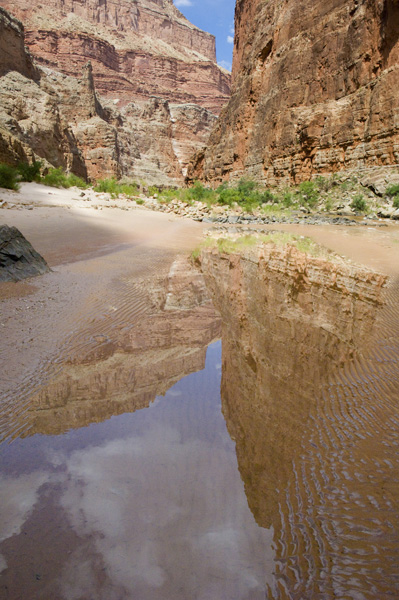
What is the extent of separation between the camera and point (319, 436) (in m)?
1.44

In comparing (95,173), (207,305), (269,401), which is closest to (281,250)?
(207,305)

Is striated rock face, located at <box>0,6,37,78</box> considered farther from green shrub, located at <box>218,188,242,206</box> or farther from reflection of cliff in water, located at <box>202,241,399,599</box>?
reflection of cliff in water, located at <box>202,241,399,599</box>

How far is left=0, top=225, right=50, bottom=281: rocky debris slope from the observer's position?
3494 millimetres

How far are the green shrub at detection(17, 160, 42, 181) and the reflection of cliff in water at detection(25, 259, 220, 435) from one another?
1252cm

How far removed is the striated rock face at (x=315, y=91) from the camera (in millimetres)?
16922

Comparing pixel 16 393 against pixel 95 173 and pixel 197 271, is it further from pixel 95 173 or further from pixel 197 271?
pixel 95 173

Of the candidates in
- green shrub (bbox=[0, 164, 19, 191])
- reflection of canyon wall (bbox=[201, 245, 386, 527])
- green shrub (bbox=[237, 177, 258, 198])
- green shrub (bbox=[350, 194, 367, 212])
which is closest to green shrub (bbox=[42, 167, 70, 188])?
green shrub (bbox=[0, 164, 19, 191])

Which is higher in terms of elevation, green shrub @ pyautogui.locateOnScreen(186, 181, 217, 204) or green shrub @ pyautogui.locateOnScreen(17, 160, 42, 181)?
green shrub @ pyautogui.locateOnScreen(17, 160, 42, 181)

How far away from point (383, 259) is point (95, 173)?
119 feet

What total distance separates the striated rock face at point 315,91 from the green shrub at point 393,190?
166 cm

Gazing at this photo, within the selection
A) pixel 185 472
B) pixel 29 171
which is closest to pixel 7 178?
pixel 29 171

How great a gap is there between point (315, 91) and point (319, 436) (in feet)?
78.6

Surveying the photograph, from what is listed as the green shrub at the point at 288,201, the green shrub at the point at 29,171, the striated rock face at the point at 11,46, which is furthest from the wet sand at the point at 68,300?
the striated rock face at the point at 11,46

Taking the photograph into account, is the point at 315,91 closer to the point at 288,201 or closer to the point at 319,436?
the point at 288,201
